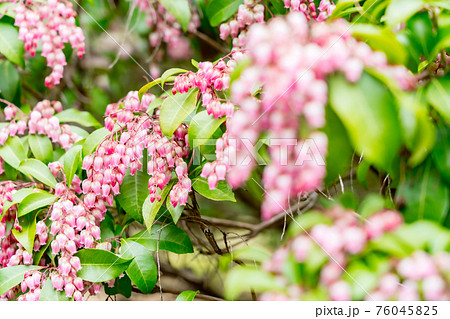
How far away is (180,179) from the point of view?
106cm

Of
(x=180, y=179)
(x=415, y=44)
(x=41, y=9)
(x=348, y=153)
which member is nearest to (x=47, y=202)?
(x=180, y=179)

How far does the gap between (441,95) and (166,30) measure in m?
A: 1.38

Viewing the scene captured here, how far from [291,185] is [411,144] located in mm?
173

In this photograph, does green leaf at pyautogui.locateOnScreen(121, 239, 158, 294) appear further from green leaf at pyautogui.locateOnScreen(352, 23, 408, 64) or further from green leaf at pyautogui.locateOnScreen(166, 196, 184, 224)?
green leaf at pyautogui.locateOnScreen(352, 23, 408, 64)

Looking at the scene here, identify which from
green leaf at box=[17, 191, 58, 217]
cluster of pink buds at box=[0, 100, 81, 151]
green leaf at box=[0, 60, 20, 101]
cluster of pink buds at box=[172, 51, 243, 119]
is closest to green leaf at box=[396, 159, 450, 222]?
cluster of pink buds at box=[172, 51, 243, 119]

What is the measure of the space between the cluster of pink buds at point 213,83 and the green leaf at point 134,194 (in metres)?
0.31

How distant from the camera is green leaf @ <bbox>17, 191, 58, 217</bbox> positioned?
1.14m

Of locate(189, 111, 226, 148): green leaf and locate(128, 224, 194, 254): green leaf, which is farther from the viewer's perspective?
locate(128, 224, 194, 254): green leaf

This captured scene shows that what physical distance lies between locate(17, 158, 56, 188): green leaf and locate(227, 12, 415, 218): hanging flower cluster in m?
0.80

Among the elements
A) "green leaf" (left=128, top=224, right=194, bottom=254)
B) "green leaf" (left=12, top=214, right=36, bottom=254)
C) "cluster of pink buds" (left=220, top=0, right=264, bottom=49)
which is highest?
"cluster of pink buds" (left=220, top=0, right=264, bottom=49)

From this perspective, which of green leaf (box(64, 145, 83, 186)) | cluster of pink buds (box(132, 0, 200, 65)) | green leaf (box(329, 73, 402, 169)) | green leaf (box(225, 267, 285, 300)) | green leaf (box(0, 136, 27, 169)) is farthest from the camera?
cluster of pink buds (box(132, 0, 200, 65))

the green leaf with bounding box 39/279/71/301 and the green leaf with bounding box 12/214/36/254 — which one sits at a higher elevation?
the green leaf with bounding box 12/214/36/254

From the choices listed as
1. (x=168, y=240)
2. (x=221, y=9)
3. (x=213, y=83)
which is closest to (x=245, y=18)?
(x=221, y=9)
